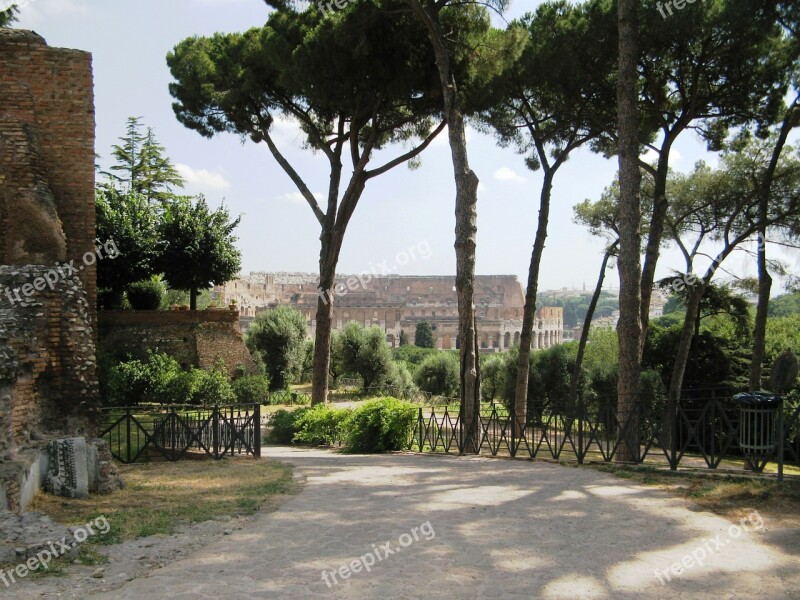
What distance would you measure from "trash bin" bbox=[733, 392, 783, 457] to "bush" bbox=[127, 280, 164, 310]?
18737 millimetres

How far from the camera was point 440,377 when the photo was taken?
3173cm

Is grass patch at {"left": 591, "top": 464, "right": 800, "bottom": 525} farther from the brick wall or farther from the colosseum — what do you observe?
the colosseum

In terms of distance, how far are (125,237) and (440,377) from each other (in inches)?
638

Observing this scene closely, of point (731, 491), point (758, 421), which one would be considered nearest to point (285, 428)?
point (758, 421)

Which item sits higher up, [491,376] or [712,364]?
[712,364]

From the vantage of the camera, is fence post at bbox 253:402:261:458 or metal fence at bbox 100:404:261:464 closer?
metal fence at bbox 100:404:261:464

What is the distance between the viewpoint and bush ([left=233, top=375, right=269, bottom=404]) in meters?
20.5

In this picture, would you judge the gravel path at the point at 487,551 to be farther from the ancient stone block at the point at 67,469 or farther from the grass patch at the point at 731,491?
the ancient stone block at the point at 67,469

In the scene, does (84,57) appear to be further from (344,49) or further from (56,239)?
(344,49)

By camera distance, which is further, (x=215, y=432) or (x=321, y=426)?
(x=321, y=426)

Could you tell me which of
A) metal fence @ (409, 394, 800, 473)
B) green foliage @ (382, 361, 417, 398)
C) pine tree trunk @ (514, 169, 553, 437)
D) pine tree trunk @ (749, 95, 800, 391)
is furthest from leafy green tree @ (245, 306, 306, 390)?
pine tree trunk @ (749, 95, 800, 391)

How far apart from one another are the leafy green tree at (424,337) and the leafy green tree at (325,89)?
45146 mm

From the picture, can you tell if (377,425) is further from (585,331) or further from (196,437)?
(585,331)

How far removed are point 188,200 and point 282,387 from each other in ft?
29.5
